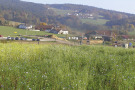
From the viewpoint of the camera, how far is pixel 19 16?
321 feet

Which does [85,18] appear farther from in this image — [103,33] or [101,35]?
[101,35]

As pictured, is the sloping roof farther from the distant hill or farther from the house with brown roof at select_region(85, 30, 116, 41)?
the distant hill

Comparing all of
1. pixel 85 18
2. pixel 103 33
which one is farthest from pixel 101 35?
pixel 85 18

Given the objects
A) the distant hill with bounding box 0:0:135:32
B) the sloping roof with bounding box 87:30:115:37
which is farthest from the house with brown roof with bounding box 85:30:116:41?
the distant hill with bounding box 0:0:135:32

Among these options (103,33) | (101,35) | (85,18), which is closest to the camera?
(101,35)

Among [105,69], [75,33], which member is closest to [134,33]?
[75,33]

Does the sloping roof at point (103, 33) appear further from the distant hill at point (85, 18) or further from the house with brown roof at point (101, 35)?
the distant hill at point (85, 18)

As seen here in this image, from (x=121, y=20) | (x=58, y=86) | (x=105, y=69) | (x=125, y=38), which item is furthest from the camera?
(x=121, y=20)

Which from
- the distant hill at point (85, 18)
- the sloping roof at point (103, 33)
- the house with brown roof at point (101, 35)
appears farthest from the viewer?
the distant hill at point (85, 18)

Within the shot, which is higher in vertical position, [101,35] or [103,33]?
[103,33]

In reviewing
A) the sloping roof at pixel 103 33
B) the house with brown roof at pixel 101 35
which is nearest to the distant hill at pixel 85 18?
the sloping roof at pixel 103 33

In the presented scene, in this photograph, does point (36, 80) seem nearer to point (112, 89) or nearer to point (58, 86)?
point (58, 86)

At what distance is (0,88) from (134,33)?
62366 mm

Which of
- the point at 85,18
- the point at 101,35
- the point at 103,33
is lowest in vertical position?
the point at 101,35
